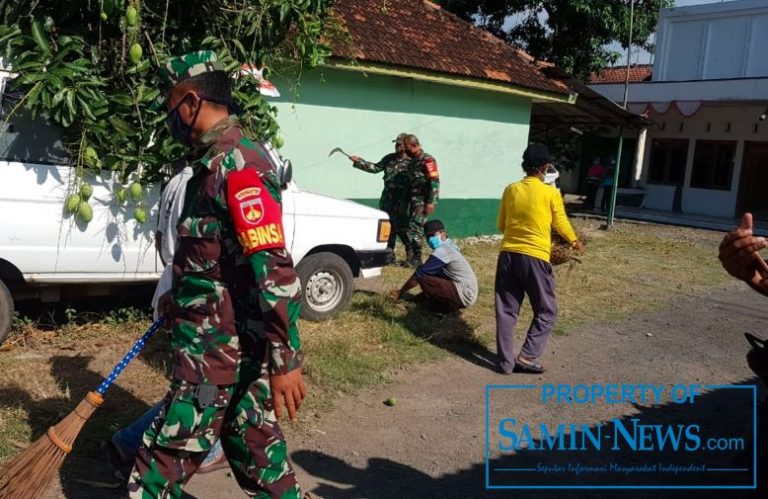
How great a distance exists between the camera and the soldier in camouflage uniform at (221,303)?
97.1 inches

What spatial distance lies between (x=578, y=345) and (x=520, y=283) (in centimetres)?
130

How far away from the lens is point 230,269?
2582mm

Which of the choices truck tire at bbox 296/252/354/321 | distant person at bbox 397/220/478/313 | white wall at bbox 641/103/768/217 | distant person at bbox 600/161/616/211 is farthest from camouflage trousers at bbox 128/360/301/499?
white wall at bbox 641/103/768/217

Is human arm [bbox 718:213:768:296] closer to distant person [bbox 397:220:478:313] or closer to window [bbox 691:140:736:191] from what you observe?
distant person [bbox 397:220:478:313]

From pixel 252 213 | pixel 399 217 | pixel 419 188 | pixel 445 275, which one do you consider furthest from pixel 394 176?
pixel 252 213

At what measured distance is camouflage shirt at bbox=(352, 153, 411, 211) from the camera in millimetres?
9055

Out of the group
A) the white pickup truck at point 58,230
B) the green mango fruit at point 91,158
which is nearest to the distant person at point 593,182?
the white pickup truck at point 58,230

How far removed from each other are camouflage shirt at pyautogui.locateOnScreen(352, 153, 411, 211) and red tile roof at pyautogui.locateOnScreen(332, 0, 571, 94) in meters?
1.43

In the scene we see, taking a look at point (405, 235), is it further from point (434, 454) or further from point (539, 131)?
point (539, 131)

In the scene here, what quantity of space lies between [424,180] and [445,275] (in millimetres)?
2616

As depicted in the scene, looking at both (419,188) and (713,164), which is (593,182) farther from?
(419,188)

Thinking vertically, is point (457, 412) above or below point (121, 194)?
below

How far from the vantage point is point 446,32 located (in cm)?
1242

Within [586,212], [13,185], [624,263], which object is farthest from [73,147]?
[586,212]
